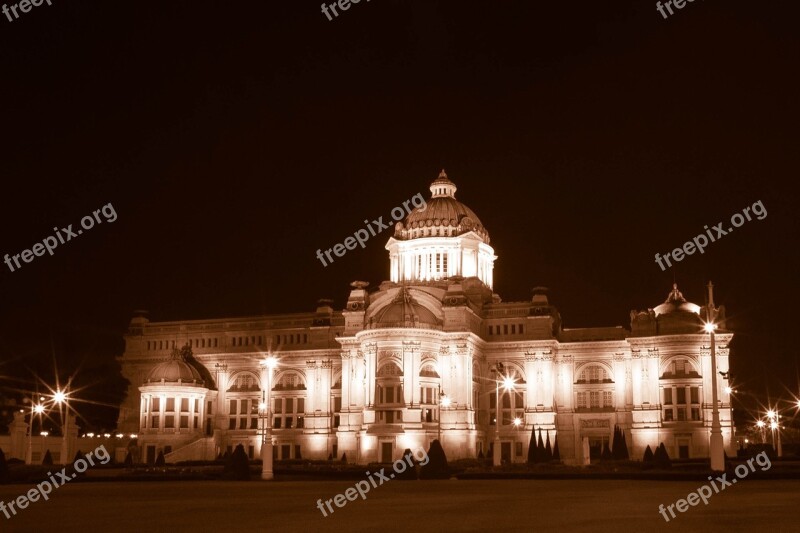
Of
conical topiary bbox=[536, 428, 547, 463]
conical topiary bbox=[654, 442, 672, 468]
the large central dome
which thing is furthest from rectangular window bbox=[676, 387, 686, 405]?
conical topiary bbox=[654, 442, 672, 468]

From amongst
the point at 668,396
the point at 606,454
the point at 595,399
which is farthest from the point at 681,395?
the point at 606,454

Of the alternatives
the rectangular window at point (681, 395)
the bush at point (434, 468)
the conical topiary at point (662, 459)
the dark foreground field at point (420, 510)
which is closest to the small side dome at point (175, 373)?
the bush at point (434, 468)

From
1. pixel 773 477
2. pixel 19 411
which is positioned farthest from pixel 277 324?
pixel 773 477

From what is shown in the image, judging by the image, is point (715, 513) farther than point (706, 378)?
No

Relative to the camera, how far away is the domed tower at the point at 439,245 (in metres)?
110

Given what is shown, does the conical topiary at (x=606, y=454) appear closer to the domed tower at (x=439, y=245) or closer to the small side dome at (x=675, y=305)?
the small side dome at (x=675, y=305)

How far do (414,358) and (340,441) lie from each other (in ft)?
42.6

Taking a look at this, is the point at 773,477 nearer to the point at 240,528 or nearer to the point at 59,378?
the point at 240,528

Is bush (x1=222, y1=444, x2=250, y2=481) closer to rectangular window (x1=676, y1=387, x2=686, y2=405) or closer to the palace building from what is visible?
the palace building

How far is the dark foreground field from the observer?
2678cm

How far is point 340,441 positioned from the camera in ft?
329

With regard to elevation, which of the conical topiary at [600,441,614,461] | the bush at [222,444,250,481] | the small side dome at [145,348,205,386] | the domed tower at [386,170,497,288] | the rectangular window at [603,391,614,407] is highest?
the domed tower at [386,170,497,288]

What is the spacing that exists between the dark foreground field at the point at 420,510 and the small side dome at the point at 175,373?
58.9 meters

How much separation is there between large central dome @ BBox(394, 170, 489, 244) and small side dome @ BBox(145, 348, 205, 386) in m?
27.1
